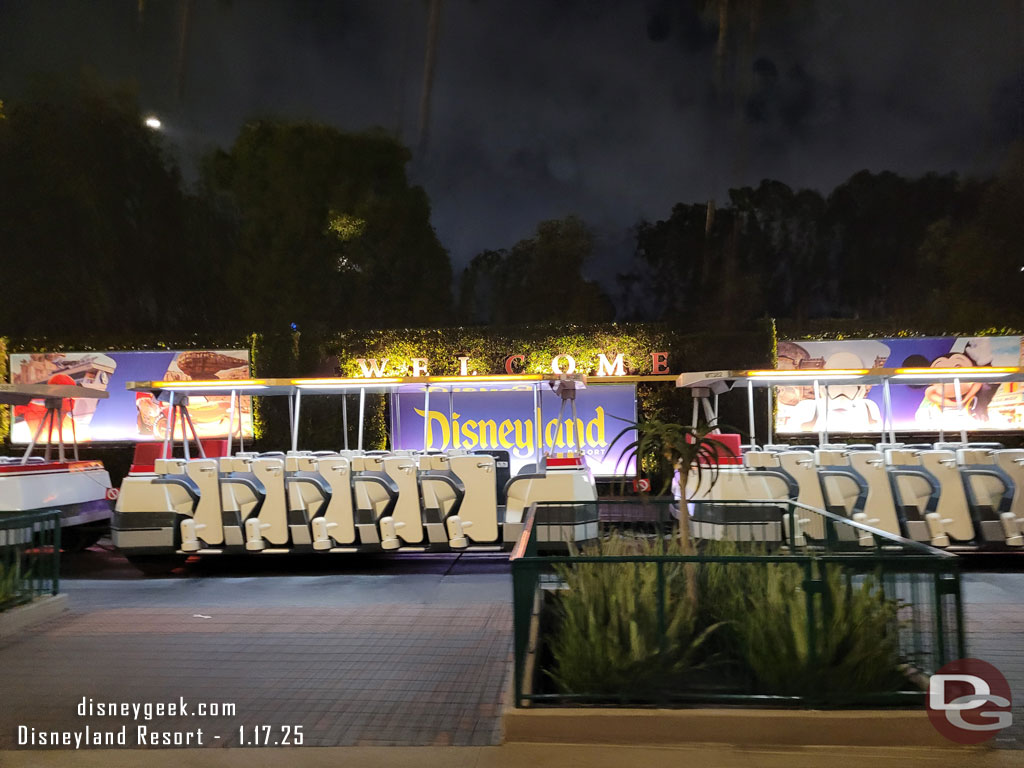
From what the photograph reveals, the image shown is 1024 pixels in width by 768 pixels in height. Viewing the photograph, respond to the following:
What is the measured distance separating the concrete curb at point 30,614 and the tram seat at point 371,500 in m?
3.08

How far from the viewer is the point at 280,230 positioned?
19609 mm

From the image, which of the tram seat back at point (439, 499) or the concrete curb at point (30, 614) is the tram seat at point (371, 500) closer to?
the tram seat back at point (439, 499)

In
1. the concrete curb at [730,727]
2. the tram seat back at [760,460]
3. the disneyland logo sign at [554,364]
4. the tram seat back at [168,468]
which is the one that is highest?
the disneyland logo sign at [554,364]

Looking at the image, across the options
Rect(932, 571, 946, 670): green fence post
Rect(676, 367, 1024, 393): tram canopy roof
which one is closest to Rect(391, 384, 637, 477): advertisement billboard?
Rect(676, 367, 1024, 393): tram canopy roof

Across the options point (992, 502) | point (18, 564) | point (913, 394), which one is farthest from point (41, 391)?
point (913, 394)

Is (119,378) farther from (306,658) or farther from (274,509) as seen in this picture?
(306,658)

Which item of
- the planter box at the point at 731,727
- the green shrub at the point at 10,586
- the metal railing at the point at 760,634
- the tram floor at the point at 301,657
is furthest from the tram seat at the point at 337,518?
the planter box at the point at 731,727

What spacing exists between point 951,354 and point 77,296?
71.7 ft

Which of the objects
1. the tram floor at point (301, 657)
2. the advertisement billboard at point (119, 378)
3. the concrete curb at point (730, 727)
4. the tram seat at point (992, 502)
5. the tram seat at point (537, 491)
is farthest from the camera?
the advertisement billboard at point (119, 378)

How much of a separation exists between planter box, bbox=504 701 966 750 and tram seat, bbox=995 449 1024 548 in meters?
5.94

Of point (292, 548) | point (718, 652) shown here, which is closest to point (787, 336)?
point (292, 548)

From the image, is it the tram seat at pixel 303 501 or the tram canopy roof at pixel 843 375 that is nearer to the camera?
the tram seat at pixel 303 501

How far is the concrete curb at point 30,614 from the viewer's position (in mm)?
5957

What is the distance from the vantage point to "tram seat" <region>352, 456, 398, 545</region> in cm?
858
